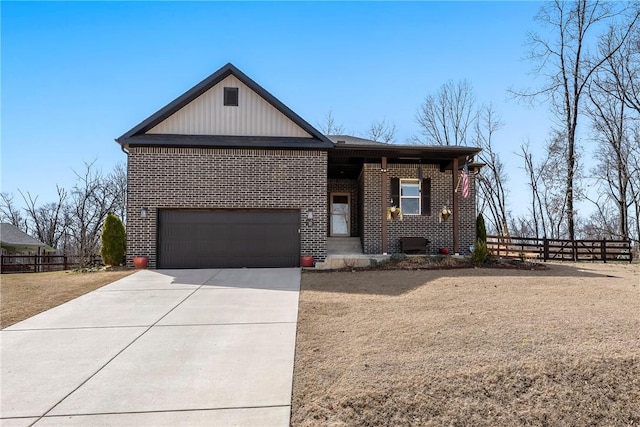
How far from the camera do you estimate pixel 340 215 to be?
1831 centimetres

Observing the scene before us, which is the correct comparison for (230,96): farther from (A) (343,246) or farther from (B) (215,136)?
(A) (343,246)

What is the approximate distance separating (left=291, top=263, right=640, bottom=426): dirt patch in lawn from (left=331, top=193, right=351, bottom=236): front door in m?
9.48

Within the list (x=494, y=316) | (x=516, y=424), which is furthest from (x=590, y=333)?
(x=516, y=424)

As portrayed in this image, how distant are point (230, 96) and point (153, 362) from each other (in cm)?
1063

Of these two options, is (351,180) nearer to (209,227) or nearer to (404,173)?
(404,173)

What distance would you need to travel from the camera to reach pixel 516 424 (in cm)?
399

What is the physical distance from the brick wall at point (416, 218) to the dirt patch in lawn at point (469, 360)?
7.09m

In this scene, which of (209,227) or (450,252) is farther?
(450,252)

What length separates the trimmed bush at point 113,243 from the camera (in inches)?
570

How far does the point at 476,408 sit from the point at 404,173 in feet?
41.7

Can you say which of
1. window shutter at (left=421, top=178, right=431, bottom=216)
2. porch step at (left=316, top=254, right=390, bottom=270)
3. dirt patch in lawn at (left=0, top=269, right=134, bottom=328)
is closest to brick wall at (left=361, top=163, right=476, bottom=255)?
window shutter at (left=421, top=178, right=431, bottom=216)

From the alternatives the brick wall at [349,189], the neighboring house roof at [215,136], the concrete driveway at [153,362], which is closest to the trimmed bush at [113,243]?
the neighboring house roof at [215,136]

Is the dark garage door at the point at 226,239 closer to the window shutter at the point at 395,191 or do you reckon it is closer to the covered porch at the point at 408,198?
the covered porch at the point at 408,198

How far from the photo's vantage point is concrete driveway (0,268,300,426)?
415 centimetres
